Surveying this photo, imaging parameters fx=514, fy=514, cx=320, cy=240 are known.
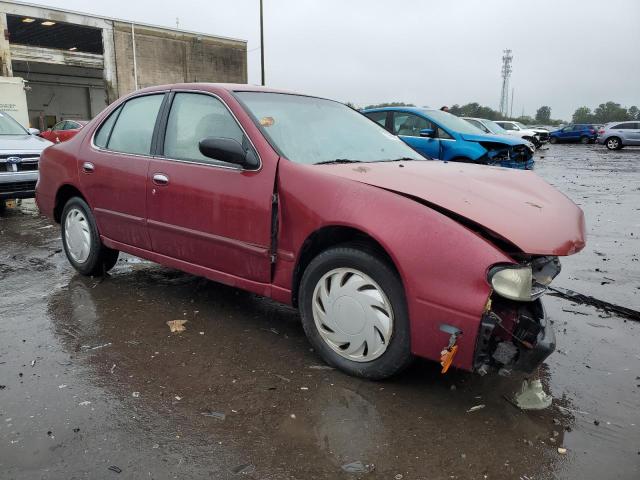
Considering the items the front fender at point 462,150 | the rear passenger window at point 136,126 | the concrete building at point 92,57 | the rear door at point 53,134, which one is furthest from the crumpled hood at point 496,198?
the concrete building at point 92,57

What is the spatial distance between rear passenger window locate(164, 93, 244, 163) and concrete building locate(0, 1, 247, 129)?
28.8 meters

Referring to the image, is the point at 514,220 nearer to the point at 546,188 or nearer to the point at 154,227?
the point at 546,188

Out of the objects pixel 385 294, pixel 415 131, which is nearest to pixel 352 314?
pixel 385 294

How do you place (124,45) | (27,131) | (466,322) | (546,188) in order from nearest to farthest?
(466,322) → (546,188) → (27,131) → (124,45)

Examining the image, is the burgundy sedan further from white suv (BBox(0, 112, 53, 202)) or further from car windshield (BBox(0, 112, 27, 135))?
car windshield (BBox(0, 112, 27, 135))

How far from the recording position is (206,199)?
3275 mm

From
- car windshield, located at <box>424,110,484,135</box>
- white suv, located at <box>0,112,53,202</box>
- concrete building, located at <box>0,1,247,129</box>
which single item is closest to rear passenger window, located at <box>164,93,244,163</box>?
white suv, located at <box>0,112,53,202</box>

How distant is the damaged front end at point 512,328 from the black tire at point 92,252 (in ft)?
10.8

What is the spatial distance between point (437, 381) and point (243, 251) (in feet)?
4.45

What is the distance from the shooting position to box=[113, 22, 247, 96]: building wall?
32.2 meters

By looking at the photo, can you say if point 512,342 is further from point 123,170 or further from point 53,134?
point 53,134

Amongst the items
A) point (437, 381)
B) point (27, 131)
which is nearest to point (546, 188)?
point (437, 381)

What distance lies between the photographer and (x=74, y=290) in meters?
4.23

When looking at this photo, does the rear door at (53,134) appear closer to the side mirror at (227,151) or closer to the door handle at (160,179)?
the door handle at (160,179)
